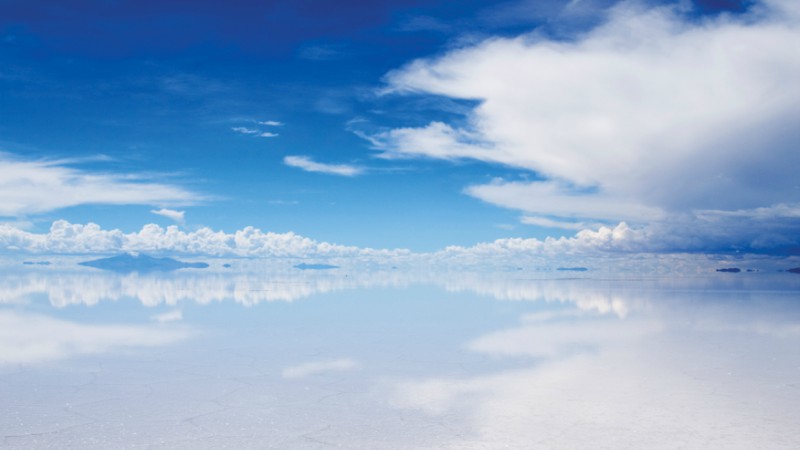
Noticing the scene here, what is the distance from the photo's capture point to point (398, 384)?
20625 mm

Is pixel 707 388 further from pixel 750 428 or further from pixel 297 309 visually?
pixel 297 309

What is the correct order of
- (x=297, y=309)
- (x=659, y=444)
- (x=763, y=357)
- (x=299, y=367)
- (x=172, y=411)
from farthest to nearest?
(x=297, y=309)
(x=763, y=357)
(x=299, y=367)
(x=172, y=411)
(x=659, y=444)

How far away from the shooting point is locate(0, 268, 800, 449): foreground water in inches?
580

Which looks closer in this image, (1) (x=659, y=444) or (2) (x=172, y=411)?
(1) (x=659, y=444)

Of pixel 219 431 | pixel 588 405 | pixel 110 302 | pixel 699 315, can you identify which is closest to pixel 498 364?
pixel 588 405

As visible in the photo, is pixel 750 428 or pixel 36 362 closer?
pixel 750 428

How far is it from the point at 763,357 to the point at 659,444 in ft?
50.1

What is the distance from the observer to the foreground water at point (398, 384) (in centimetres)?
1473

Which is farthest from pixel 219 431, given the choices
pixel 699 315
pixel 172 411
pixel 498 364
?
pixel 699 315

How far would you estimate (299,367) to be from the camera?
23703mm

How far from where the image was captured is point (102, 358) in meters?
25.7

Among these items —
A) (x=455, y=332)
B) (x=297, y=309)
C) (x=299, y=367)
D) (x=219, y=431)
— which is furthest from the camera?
(x=297, y=309)

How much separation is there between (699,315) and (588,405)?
33670 millimetres

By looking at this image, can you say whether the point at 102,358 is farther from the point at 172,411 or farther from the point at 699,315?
the point at 699,315
